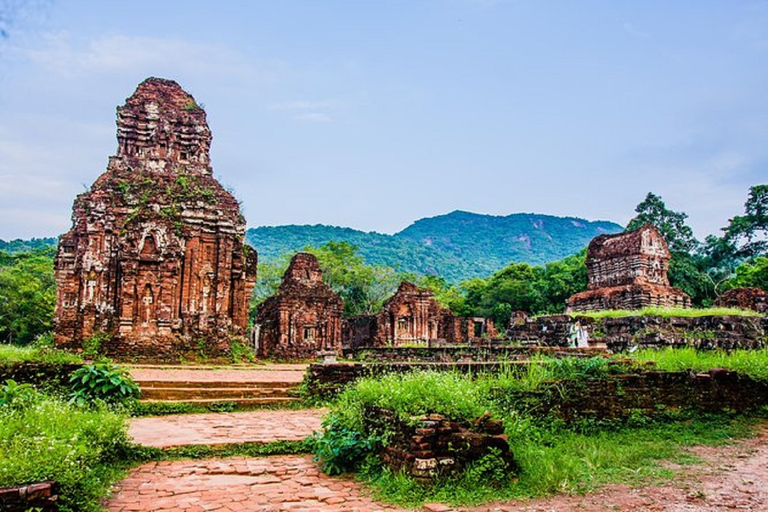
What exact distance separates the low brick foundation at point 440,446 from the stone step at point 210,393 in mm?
5856

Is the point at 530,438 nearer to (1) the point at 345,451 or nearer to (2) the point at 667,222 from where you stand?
(1) the point at 345,451

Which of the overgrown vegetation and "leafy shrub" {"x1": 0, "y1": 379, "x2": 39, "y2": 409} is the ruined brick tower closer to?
"leafy shrub" {"x1": 0, "y1": 379, "x2": 39, "y2": 409}

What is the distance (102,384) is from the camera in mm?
9961

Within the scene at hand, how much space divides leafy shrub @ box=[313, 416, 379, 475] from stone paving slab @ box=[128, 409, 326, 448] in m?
1.08

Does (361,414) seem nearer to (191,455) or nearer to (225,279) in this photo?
(191,455)

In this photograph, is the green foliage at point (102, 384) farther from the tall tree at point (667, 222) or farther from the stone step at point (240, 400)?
the tall tree at point (667, 222)

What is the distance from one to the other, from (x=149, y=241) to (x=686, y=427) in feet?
51.7

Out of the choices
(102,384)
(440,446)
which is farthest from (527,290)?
(440,446)

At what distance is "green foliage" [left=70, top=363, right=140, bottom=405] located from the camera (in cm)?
971

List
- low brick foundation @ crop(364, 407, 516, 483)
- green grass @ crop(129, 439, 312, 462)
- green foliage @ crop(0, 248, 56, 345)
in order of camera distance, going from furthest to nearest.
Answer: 1. green foliage @ crop(0, 248, 56, 345)
2. green grass @ crop(129, 439, 312, 462)
3. low brick foundation @ crop(364, 407, 516, 483)

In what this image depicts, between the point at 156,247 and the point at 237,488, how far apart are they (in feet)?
47.7

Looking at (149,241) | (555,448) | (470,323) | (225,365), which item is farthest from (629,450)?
(470,323)

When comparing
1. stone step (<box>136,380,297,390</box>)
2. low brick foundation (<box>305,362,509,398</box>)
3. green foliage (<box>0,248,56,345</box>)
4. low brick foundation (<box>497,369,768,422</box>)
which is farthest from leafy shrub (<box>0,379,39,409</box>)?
green foliage (<box>0,248,56,345</box>)

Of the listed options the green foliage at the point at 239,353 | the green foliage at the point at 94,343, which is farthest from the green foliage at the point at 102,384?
the green foliage at the point at 239,353
